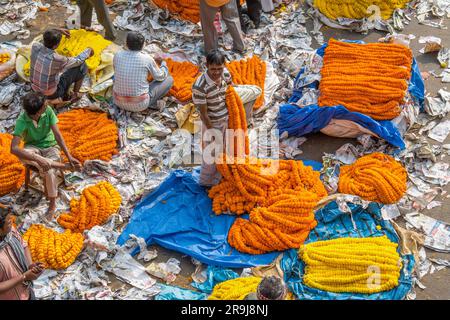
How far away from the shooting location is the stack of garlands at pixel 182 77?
7695mm

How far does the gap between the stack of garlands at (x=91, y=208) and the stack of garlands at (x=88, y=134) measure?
593mm

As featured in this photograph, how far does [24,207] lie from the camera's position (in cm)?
651

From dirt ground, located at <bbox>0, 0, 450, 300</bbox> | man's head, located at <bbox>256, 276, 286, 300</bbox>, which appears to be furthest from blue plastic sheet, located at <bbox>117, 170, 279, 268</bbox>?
man's head, located at <bbox>256, 276, 286, 300</bbox>

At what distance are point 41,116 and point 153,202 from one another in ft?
4.82

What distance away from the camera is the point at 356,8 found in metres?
8.77

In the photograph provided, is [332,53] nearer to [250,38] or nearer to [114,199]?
[250,38]

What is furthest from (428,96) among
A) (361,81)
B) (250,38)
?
(250,38)

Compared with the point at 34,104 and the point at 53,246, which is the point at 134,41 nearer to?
the point at 34,104

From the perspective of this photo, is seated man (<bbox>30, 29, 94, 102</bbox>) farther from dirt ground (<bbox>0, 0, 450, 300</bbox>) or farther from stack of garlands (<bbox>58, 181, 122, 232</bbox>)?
stack of garlands (<bbox>58, 181, 122, 232</bbox>)

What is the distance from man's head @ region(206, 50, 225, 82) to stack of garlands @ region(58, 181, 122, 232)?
1.71m

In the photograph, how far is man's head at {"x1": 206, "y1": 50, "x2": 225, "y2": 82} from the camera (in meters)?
5.73

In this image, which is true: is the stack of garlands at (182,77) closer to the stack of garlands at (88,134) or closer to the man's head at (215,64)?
the stack of garlands at (88,134)

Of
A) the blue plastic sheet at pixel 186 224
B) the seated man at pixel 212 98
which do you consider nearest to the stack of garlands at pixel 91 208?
the blue plastic sheet at pixel 186 224

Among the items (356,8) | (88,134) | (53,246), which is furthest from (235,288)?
(356,8)
